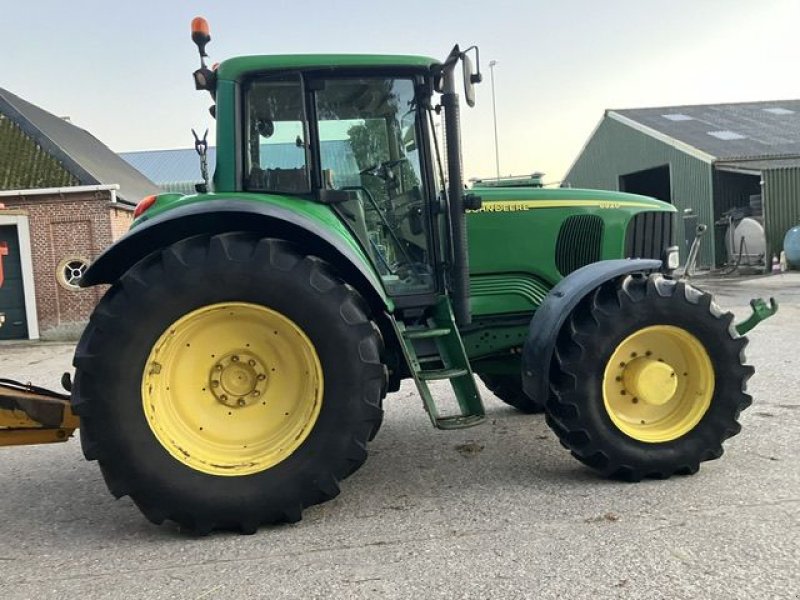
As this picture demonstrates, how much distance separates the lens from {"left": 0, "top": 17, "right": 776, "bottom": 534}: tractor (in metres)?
3.20

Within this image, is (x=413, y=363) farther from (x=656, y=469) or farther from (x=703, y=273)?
(x=703, y=273)

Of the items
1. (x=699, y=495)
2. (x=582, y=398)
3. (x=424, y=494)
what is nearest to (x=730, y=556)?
(x=699, y=495)

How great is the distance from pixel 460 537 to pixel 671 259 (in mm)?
2657

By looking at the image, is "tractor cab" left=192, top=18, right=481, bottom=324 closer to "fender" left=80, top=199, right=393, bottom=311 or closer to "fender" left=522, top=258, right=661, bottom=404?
"fender" left=80, top=199, right=393, bottom=311

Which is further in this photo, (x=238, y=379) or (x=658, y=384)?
(x=658, y=384)

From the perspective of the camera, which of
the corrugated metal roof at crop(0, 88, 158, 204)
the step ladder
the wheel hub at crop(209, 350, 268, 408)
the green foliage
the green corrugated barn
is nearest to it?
the wheel hub at crop(209, 350, 268, 408)

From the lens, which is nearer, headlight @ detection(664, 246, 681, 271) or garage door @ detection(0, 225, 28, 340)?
headlight @ detection(664, 246, 681, 271)

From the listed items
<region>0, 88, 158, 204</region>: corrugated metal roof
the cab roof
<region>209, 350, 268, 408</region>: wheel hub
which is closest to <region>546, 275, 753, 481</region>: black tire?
<region>209, 350, 268, 408</region>: wheel hub

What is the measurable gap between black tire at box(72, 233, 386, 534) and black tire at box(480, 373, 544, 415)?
233 centimetres

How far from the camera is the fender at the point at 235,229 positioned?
329 cm

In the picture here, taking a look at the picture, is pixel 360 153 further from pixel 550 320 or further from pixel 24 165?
pixel 24 165

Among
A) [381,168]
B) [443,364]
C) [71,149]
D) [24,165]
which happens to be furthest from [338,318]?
Result: [71,149]

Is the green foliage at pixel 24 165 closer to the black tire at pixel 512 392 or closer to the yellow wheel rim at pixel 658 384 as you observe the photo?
the black tire at pixel 512 392

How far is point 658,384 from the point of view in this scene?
12.4ft
